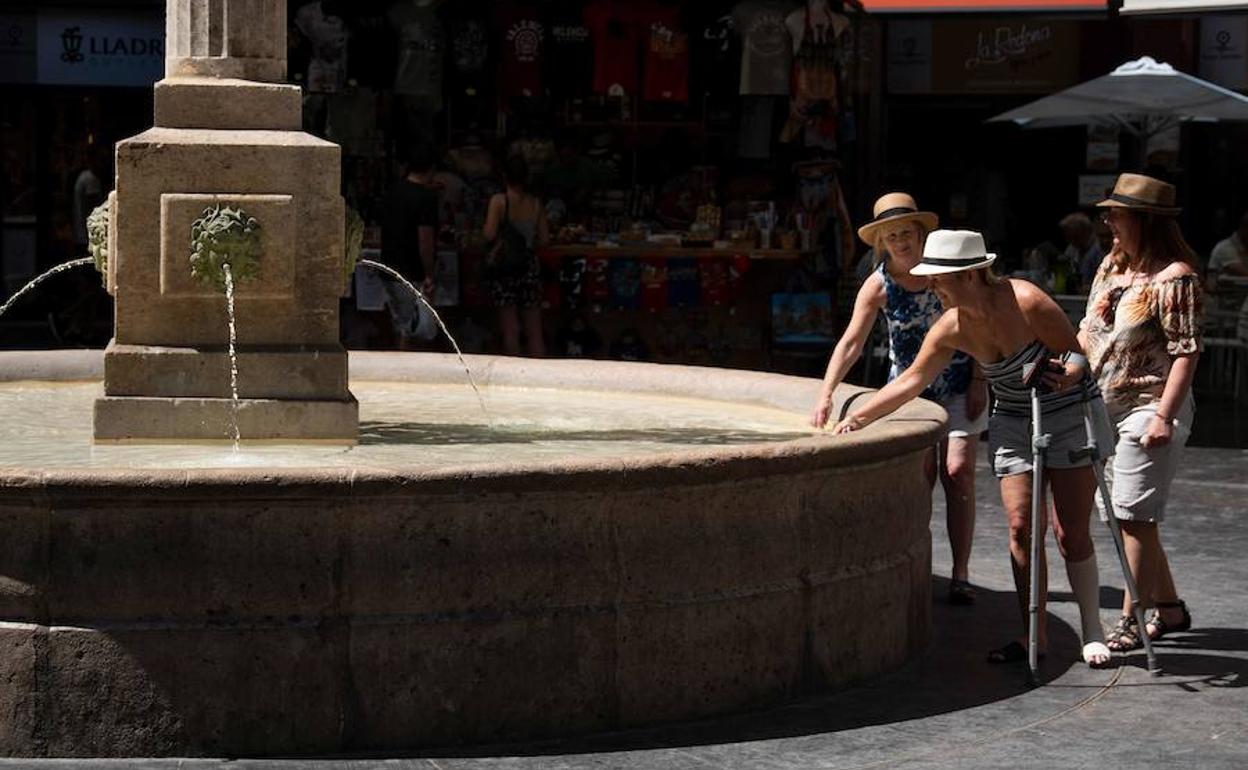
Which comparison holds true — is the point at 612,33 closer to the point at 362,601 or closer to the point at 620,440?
the point at 620,440

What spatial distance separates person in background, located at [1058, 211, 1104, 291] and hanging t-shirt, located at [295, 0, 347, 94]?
235 inches

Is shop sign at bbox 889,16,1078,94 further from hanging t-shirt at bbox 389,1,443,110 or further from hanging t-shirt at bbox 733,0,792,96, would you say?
hanging t-shirt at bbox 389,1,443,110

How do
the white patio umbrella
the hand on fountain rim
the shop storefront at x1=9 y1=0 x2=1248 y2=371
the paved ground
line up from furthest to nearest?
1. the shop storefront at x1=9 y1=0 x2=1248 y2=371
2. the white patio umbrella
3. the hand on fountain rim
4. the paved ground

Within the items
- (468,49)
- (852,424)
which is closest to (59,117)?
(468,49)

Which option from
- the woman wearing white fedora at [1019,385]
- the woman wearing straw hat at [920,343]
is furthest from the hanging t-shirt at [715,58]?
the woman wearing white fedora at [1019,385]

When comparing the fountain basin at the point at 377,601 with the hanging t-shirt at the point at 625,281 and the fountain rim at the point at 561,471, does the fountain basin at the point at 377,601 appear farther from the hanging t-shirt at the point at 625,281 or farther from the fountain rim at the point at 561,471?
the hanging t-shirt at the point at 625,281

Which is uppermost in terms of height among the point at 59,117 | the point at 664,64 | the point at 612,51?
the point at 612,51

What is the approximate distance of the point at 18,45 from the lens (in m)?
21.2

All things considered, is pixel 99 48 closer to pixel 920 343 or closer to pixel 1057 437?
pixel 920 343

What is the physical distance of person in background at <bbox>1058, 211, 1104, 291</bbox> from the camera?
59.1 ft

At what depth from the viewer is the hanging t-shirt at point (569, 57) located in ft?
63.1

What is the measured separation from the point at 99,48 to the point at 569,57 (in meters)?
4.84

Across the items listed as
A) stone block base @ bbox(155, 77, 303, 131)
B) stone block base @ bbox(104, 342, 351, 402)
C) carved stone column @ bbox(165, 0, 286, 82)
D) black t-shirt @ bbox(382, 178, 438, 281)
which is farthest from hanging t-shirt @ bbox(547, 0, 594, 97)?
stone block base @ bbox(104, 342, 351, 402)

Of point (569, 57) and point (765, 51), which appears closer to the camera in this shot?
point (765, 51)
